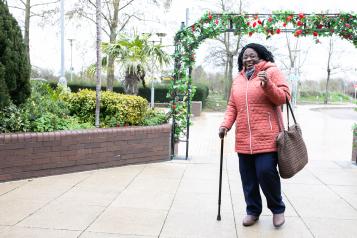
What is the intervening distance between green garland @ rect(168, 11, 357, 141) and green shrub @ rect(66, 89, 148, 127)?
87 cm

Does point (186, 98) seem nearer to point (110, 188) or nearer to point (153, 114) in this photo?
point (153, 114)

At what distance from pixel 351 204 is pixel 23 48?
4892 millimetres

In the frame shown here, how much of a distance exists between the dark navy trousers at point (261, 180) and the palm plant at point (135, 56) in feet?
17.8

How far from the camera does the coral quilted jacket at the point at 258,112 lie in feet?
12.0

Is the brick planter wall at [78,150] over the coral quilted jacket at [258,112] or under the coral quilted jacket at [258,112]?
under

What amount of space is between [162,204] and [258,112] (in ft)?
5.53

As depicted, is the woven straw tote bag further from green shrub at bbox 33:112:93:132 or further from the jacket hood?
green shrub at bbox 33:112:93:132

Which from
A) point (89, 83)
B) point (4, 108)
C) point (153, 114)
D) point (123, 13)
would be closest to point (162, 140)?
point (153, 114)

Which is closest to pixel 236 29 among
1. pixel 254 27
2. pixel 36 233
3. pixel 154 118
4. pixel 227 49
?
pixel 254 27

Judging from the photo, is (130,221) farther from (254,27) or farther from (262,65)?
(254,27)

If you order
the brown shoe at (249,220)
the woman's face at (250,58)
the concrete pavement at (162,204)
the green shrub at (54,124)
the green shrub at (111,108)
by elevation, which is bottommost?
the concrete pavement at (162,204)

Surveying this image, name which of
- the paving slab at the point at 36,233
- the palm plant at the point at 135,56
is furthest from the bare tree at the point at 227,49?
the paving slab at the point at 36,233

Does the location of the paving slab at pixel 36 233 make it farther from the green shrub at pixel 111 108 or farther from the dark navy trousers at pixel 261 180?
the green shrub at pixel 111 108

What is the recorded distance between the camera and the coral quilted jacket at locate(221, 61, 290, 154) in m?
3.65
